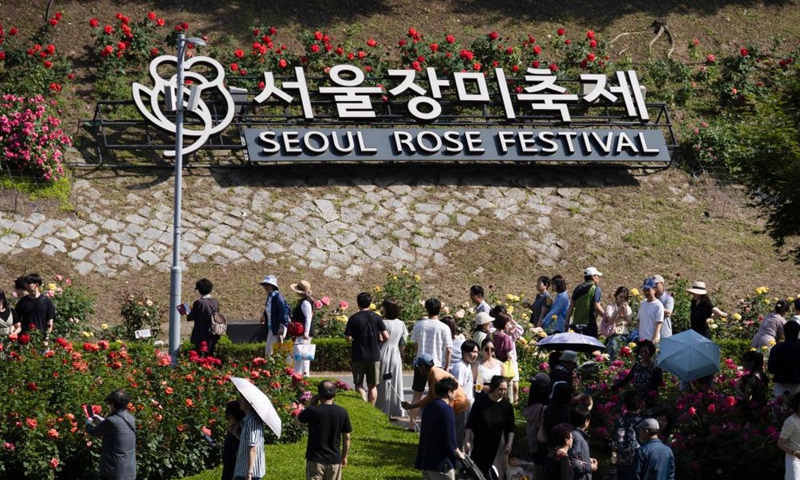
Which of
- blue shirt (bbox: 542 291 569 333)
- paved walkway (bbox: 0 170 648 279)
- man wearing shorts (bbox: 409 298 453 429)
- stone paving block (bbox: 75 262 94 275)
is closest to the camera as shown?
man wearing shorts (bbox: 409 298 453 429)

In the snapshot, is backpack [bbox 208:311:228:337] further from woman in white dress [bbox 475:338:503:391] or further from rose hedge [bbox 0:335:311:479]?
woman in white dress [bbox 475:338:503:391]

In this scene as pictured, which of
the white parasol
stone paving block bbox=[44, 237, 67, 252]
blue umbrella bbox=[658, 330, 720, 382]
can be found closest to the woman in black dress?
the white parasol

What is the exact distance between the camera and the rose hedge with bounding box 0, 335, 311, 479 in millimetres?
12047

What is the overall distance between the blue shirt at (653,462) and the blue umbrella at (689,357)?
3.46 metres

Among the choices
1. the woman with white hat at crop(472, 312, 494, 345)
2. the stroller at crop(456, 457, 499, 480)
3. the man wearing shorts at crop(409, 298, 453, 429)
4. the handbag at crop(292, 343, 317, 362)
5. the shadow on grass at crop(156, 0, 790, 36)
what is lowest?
the stroller at crop(456, 457, 499, 480)

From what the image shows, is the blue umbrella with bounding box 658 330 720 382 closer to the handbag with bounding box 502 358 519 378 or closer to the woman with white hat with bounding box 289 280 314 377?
the handbag with bounding box 502 358 519 378

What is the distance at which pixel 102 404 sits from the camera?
41.9ft

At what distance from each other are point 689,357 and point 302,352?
5192mm

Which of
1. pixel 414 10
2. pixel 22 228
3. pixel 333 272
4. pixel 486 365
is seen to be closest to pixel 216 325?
pixel 486 365

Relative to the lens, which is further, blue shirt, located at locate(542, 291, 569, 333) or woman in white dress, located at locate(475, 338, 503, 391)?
blue shirt, located at locate(542, 291, 569, 333)

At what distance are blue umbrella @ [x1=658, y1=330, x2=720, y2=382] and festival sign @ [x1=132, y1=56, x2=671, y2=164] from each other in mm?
12229

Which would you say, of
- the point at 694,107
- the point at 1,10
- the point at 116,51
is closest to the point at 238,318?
the point at 116,51

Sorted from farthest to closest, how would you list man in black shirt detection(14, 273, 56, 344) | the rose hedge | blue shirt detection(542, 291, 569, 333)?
blue shirt detection(542, 291, 569, 333), man in black shirt detection(14, 273, 56, 344), the rose hedge

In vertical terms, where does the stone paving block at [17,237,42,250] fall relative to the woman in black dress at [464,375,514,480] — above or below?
above
